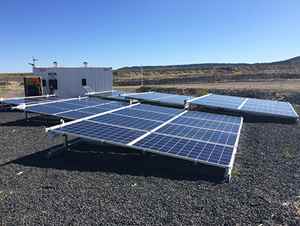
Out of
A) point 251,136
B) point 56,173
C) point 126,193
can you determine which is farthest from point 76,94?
point 126,193

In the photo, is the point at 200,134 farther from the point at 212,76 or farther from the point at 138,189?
the point at 212,76

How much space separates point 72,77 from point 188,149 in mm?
25582

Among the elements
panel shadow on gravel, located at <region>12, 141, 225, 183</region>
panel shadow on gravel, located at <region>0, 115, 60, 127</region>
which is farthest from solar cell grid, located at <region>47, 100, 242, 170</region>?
panel shadow on gravel, located at <region>0, 115, 60, 127</region>

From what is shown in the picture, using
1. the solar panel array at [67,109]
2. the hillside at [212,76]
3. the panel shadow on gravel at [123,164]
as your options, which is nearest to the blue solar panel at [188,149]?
the panel shadow on gravel at [123,164]

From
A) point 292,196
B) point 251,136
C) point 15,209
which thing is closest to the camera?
point 15,209

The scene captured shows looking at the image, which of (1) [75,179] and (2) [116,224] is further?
(1) [75,179]

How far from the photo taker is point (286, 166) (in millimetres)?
11898

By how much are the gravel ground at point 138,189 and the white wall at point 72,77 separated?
66.0 ft

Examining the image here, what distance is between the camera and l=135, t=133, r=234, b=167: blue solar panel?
10578 mm

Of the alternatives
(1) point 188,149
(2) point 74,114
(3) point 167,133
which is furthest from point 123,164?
(2) point 74,114

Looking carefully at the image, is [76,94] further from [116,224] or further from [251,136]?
[116,224]

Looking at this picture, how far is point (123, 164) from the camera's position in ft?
39.2

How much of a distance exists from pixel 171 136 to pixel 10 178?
6119mm

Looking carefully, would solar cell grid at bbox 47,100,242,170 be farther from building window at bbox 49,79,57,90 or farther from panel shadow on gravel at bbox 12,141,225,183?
building window at bbox 49,79,57,90
